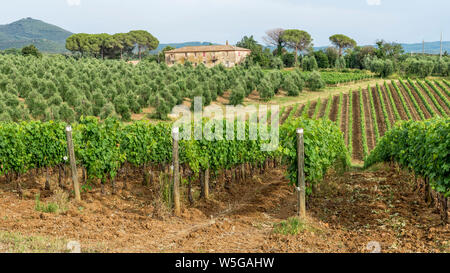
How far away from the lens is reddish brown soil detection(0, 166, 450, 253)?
21.6ft

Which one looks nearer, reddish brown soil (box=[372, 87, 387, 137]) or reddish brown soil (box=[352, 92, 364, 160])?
reddish brown soil (box=[352, 92, 364, 160])

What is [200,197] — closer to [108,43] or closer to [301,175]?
[301,175]

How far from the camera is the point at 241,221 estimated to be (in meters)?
8.48

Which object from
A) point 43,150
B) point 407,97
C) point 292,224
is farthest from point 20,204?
point 407,97

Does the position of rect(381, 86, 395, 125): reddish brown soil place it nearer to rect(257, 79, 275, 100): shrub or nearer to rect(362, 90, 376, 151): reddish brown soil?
rect(362, 90, 376, 151): reddish brown soil

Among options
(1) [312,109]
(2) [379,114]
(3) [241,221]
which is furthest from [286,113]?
(3) [241,221]

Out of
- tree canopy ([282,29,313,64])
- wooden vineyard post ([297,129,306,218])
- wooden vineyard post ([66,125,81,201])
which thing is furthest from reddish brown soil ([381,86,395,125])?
tree canopy ([282,29,313,64])

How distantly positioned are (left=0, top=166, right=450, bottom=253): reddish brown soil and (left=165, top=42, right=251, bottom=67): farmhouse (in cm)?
8084

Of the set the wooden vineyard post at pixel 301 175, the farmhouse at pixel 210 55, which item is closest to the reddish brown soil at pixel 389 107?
the wooden vineyard post at pixel 301 175

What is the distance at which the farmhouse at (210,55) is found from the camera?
298 feet

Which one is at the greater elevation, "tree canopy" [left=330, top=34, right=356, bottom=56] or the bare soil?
"tree canopy" [left=330, top=34, right=356, bottom=56]

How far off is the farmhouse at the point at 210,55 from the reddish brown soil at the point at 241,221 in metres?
80.8

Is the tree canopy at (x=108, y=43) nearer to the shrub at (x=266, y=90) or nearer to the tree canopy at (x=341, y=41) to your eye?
the tree canopy at (x=341, y=41)

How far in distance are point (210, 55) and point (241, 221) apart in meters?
86.0
